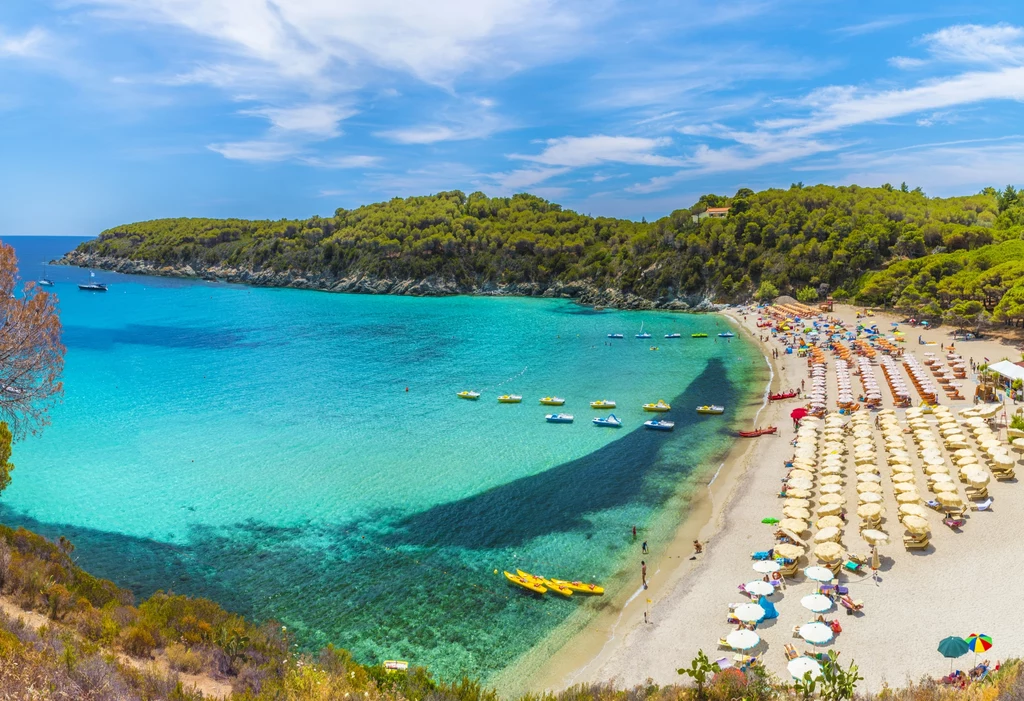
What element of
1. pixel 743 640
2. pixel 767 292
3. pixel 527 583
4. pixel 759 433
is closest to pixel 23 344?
pixel 527 583

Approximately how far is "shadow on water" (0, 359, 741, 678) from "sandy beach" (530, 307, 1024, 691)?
2112 millimetres

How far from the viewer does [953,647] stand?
46.2ft

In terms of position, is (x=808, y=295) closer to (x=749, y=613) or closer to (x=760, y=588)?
(x=760, y=588)

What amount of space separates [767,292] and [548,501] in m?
71.2

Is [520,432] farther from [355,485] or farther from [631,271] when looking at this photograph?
[631,271]

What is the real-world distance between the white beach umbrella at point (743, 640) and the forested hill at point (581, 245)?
75662 mm

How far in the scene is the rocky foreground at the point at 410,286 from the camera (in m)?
102

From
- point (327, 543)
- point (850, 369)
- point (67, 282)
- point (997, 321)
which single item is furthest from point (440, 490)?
point (67, 282)

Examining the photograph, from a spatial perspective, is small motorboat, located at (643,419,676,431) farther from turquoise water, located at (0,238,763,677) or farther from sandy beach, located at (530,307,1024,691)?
sandy beach, located at (530,307,1024,691)

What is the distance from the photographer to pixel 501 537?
24219 millimetres

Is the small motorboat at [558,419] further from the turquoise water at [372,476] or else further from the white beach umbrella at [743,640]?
the white beach umbrella at [743,640]

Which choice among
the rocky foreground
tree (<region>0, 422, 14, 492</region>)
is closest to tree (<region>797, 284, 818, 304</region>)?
the rocky foreground

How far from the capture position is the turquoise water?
2023 centimetres

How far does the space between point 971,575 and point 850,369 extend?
1210 inches
